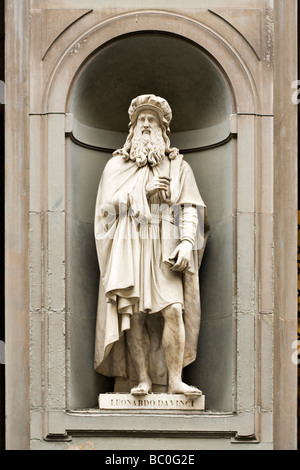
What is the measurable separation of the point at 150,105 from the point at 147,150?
0.51 metres

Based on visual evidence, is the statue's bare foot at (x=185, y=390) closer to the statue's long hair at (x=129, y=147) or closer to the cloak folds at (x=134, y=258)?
the cloak folds at (x=134, y=258)

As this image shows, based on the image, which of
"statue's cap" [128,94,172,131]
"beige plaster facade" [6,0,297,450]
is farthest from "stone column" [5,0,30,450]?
"statue's cap" [128,94,172,131]

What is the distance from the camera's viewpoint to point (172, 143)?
18.8 metres

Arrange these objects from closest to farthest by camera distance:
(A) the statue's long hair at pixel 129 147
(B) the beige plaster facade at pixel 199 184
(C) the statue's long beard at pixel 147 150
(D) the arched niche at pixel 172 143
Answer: (B) the beige plaster facade at pixel 199 184
(D) the arched niche at pixel 172 143
(C) the statue's long beard at pixel 147 150
(A) the statue's long hair at pixel 129 147

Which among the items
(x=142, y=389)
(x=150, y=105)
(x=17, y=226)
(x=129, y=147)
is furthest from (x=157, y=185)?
(x=142, y=389)

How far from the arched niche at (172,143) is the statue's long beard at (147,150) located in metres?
0.67

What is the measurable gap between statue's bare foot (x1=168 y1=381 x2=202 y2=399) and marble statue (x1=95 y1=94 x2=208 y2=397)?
0.04 feet

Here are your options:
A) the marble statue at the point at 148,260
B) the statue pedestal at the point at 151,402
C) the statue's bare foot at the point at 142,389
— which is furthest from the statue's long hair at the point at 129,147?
the statue pedestal at the point at 151,402

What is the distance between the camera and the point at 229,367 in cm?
1742

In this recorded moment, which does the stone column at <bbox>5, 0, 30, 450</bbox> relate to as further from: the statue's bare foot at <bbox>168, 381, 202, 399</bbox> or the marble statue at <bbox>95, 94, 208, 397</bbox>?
the statue's bare foot at <bbox>168, 381, 202, 399</bbox>

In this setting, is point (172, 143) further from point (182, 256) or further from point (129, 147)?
point (182, 256)

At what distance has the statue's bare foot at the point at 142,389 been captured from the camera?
17125 millimetres

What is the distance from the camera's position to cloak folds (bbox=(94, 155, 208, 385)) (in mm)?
17219

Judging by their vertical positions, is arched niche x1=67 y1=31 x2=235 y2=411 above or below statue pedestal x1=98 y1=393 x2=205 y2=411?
above
